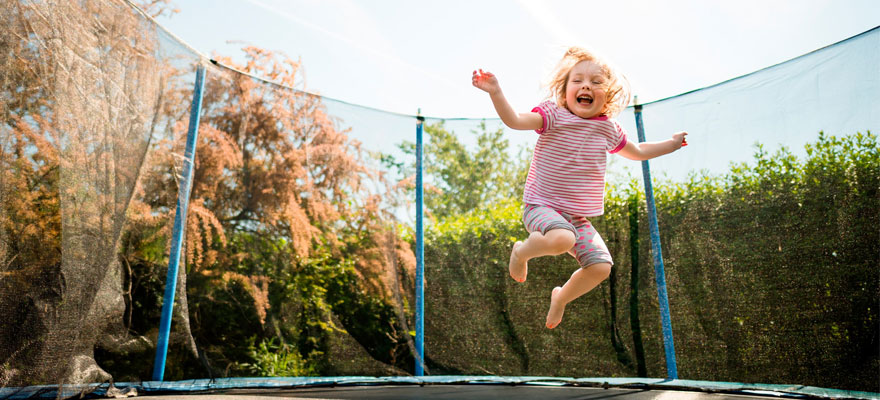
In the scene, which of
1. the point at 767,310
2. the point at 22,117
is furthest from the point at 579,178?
the point at 22,117

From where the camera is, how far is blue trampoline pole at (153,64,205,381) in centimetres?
220

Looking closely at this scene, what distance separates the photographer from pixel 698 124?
8.62 ft

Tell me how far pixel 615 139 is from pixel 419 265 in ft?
4.90

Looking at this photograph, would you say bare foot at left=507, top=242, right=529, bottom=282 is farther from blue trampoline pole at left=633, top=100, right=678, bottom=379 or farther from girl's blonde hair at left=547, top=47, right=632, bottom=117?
blue trampoline pole at left=633, top=100, right=678, bottom=379

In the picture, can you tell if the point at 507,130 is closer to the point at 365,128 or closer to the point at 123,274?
the point at 365,128

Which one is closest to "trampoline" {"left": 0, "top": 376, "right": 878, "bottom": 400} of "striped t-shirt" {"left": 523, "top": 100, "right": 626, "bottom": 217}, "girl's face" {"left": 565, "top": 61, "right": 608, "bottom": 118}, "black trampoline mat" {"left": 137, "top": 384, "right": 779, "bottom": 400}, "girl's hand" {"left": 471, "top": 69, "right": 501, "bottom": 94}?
"black trampoline mat" {"left": 137, "top": 384, "right": 779, "bottom": 400}

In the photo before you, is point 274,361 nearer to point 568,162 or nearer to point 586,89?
point 568,162

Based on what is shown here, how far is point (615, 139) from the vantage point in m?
1.70

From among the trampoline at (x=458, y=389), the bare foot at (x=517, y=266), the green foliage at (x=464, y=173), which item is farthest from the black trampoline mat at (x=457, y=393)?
the green foliage at (x=464, y=173)

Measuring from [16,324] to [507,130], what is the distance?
2356mm

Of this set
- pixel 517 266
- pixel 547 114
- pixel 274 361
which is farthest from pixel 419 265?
pixel 547 114

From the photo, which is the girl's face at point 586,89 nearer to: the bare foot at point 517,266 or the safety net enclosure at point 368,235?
the bare foot at point 517,266

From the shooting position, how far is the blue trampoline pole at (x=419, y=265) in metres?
2.82

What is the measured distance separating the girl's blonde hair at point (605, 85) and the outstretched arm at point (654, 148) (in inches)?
4.9
